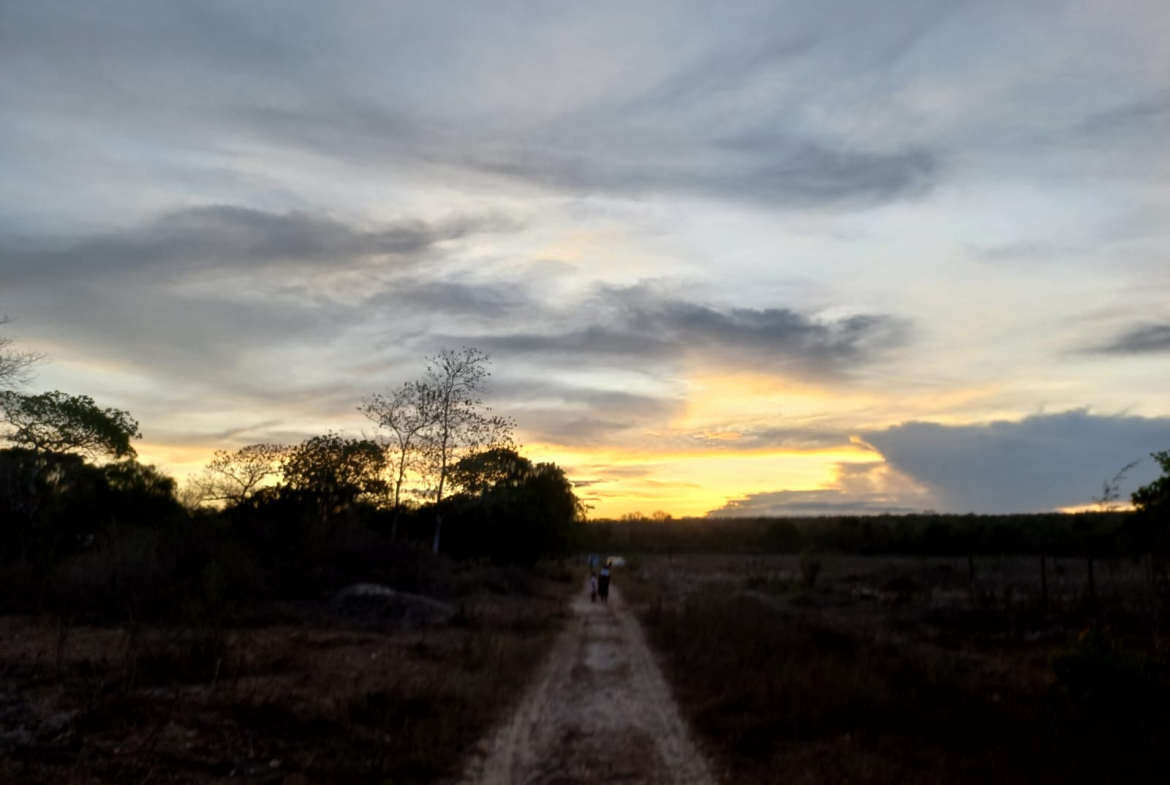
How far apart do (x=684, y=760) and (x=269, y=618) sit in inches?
529

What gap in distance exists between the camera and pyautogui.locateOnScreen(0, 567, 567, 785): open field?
28.4ft

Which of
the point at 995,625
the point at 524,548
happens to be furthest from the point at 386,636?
the point at 524,548

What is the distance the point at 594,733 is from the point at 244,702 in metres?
4.23

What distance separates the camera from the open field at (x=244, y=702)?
866 centimetres

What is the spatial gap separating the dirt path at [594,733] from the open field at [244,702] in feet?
1.46

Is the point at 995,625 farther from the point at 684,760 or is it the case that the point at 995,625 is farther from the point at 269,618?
the point at 269,618

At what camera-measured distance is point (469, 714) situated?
38.3 ft

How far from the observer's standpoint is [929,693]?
1250cm

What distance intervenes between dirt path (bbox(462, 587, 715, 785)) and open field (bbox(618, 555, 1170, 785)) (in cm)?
40

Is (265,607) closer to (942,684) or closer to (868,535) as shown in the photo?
(942,684)

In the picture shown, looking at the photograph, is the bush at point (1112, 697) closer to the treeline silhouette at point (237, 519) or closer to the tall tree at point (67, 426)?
the treeline silhouette at point (237, 519)

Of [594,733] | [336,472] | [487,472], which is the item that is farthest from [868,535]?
[594,733]

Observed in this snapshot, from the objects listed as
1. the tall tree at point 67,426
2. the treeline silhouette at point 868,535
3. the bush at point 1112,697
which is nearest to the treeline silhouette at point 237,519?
the tall tree at point 67,426

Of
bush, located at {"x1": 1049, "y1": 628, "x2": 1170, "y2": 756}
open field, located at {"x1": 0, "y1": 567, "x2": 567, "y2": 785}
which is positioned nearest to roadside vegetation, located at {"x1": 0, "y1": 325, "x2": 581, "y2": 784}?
open field, located at {"x1": 0, "y1": 567, "x2": 567, "y2": 785}
